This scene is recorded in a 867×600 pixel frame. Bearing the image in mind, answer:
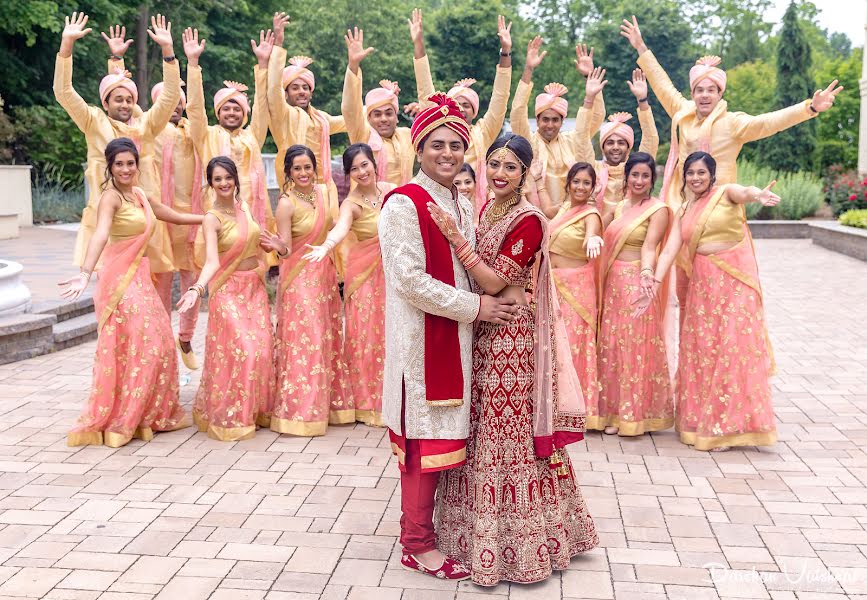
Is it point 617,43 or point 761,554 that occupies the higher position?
point 617,43

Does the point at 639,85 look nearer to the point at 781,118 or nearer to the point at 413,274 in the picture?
the point at 781,118

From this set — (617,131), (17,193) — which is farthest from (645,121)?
(17,193)

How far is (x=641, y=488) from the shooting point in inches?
189

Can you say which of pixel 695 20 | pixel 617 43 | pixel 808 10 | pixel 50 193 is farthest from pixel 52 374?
pixel 808 10

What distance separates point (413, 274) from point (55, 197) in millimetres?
17669

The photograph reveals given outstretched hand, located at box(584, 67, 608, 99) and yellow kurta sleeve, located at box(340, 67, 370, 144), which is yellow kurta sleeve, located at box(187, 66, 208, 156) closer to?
yellow kurta sleeve, located at box(340, 67, 370, 144)

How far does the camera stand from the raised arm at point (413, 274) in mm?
3447

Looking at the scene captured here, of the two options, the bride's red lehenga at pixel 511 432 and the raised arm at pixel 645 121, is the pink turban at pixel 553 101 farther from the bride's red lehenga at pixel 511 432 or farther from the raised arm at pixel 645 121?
the bride's red lehenga at pixel 511 432

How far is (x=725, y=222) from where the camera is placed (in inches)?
213

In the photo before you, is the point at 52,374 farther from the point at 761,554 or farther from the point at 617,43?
the point at 617,43

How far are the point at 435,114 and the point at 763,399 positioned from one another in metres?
3.05

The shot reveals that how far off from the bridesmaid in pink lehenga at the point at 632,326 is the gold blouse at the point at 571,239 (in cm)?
18

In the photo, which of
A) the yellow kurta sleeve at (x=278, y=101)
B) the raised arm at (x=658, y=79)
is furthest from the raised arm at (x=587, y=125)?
the yellow kurta sleeve at (x=278, y=101)

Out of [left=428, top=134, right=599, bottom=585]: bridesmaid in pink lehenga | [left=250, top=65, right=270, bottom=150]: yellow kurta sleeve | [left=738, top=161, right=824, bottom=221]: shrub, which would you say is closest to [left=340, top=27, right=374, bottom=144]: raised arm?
[left=250, top=65, right=270, bottom=150]: yellow kurta sleeve
